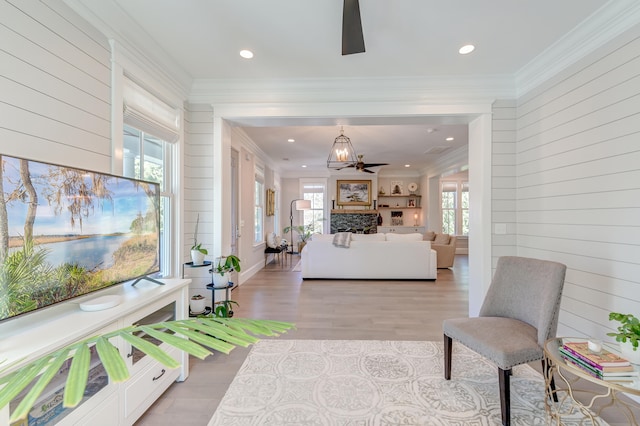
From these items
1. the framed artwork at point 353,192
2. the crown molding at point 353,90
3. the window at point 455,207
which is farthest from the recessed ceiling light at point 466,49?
the window at point 455,207

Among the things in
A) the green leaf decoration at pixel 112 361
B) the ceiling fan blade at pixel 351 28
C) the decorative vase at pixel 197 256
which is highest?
the ceiling fan blade at pixel 351 28

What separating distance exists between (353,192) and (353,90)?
5788 mm

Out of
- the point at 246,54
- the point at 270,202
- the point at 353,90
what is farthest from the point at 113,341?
the point at 270,202

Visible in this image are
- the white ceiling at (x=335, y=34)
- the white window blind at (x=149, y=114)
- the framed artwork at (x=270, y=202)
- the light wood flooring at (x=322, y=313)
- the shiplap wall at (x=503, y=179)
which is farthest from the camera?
the framed artwork at (x=270, y=202)

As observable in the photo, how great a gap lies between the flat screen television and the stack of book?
8.32 ft

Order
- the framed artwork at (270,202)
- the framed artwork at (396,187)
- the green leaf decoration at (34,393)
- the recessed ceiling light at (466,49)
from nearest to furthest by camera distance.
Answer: the green leaf decoration at (34,393) → the recessed ceiling light at (466,49) → the framed artwork at (270,202) → the framed artwork at (396,187)

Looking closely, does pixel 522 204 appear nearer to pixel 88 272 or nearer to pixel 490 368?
pixel 490 368

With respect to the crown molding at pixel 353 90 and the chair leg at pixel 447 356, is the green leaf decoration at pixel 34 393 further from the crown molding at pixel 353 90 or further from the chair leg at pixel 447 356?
the crown molding at pixel 353 90

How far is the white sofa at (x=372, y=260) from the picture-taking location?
199 inches

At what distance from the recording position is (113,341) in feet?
5.11

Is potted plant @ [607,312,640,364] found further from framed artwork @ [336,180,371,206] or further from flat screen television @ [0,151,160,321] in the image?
framed artwork @ [336,180,371,206]

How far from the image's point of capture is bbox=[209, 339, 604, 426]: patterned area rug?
178cm

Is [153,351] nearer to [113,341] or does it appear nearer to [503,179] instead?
[113,341]

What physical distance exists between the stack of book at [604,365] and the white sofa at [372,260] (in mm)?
3654
